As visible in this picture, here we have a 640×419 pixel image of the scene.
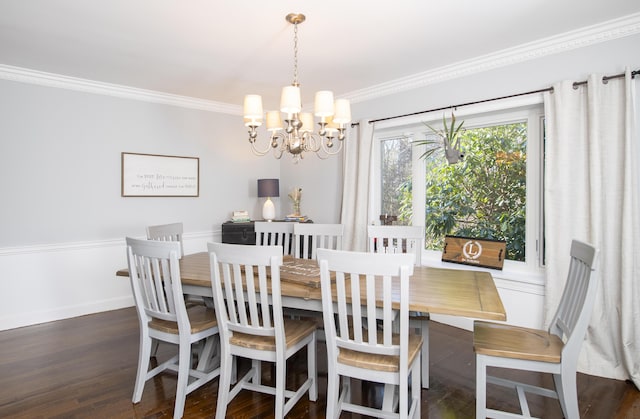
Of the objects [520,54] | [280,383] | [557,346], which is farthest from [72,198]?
[520,54]

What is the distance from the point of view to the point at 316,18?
2.54 metres

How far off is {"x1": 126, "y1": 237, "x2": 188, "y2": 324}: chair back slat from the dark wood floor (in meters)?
0.56

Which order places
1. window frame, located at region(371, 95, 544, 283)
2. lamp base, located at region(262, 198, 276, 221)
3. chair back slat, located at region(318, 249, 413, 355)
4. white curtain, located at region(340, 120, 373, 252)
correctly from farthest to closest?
lamp base, located at region(262, 198, 276, 221)
white curtain, located at region(340, 120, 373, 252)
window frame, located at region(371, 95, 544, 283)
chair back slat, located at region(318, 249, 413, 355)

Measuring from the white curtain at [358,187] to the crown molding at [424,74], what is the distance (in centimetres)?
49

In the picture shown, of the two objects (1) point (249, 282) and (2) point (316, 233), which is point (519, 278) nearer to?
(2) point (316, 233)

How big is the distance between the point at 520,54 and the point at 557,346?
2.31 metres

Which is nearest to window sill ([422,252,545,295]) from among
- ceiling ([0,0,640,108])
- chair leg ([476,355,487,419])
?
chair leg ([476,355,487,419])

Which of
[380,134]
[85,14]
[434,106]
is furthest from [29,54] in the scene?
[434,106]

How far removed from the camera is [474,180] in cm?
355

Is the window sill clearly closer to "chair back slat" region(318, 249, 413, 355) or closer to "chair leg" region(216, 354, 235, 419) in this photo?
"chair back slat" region(318, 249, 413, 355)

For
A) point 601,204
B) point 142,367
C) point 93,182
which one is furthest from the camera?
point 93,182

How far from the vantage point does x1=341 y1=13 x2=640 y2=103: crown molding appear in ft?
8.52

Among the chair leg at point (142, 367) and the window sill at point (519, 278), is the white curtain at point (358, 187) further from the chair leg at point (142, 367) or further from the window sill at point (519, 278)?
the chair leg at point (142, 367)

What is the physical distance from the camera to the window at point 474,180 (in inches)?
125
